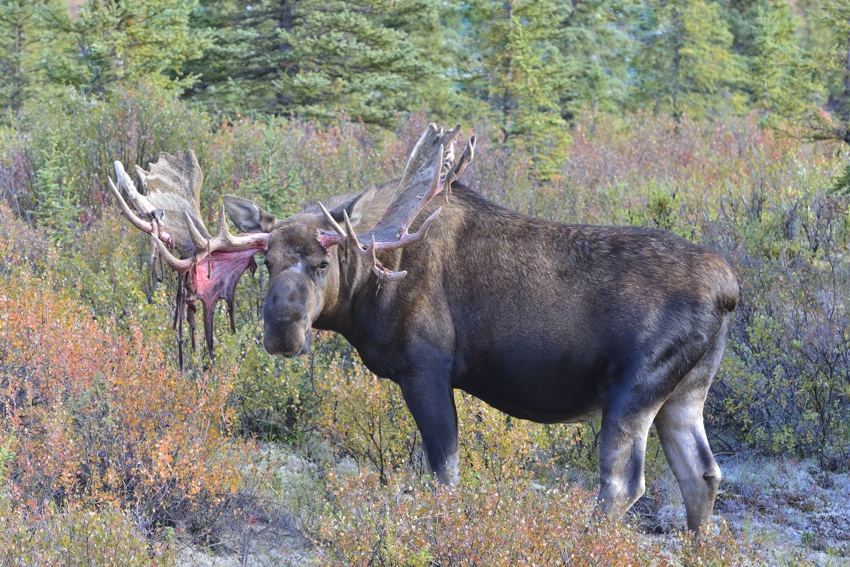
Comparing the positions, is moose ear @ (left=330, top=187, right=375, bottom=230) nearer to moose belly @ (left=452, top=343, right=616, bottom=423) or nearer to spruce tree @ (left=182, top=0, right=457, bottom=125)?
moose belly @ (left=452, top=343, right=616, bottom=423)

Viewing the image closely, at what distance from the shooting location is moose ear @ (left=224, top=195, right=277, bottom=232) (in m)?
5.65

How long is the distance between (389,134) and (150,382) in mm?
12596

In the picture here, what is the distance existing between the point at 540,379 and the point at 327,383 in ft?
6.73

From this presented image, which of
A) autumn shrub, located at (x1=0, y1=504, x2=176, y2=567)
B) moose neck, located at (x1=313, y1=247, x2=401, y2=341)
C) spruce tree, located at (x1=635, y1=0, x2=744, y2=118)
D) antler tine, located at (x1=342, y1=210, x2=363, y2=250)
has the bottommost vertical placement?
spruce tree, located at (x1=635, y1=0, x2=744, y2=118)

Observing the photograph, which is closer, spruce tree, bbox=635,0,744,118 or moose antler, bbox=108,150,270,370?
moose antler, bbox=108,150,270,370

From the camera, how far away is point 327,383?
7.15m

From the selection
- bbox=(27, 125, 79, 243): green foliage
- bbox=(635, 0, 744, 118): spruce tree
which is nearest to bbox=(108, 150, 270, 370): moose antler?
bbox=(27, 125, 79, 243): green foliage

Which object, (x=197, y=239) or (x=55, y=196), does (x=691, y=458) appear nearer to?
(x=197, y=239)

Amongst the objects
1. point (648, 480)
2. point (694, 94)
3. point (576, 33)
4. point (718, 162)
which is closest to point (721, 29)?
point (694, 94)

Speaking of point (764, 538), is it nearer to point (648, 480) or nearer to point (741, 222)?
point (648, 480)

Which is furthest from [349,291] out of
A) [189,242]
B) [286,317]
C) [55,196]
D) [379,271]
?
[55,196]

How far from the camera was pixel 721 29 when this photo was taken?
26.6m

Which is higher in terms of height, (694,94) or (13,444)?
(13,444)

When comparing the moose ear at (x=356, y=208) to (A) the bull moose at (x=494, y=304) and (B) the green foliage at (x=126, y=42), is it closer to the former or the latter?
(A) the bull moose at (x=494, y=304)
